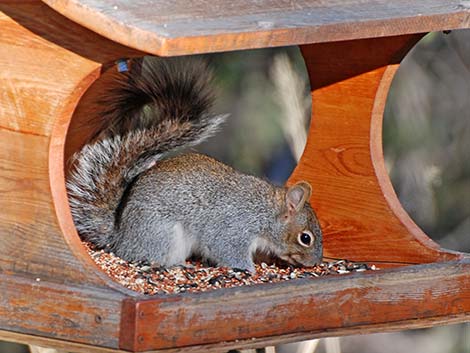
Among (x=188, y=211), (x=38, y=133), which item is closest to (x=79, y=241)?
(x=38, y=133)

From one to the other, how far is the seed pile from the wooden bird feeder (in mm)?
419

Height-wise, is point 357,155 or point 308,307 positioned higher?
point 357,155

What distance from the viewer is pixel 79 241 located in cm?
316

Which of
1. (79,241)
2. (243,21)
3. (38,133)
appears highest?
(243,21)

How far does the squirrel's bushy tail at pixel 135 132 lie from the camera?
3930mm

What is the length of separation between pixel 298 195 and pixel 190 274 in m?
0.50

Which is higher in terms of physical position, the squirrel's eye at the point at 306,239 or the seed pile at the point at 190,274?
the squirrel's eye at the point at 306,239

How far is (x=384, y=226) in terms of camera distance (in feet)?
13.3

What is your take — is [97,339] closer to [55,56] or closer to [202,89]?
[55,56]

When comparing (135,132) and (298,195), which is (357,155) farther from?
(135,132)

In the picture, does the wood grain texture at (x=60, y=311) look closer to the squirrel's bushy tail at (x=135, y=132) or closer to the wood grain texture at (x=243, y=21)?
the wood grain texture at (x=243, y=21)

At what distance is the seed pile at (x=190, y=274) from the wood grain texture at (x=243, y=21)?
2.83ft

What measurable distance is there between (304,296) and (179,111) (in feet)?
3.18

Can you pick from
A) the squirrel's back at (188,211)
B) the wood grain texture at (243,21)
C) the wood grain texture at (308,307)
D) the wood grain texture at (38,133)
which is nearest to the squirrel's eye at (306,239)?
the squirrel's back at (188,211)
